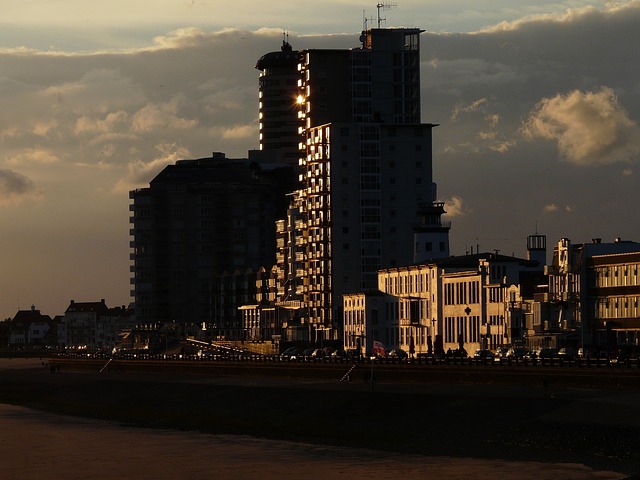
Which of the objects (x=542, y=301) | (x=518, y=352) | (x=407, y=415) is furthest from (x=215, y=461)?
(x=542, y=301)

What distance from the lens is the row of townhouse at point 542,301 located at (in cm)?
16075

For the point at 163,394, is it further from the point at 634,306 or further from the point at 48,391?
the point at 634,306

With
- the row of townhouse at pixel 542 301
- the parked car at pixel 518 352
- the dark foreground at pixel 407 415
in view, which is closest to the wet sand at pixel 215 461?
the dark foreground at pixel 407 415

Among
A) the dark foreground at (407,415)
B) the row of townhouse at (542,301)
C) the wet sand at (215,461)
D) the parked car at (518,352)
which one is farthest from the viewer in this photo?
the row of townhouse at (542,301)

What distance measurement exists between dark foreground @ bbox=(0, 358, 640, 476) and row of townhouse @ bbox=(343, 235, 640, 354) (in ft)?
120

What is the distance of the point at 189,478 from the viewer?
235 ft

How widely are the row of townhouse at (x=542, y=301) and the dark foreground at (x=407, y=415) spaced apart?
3649 cm

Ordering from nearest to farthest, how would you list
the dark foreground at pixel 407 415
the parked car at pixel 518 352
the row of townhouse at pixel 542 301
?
the dark foreground at pixel 407 415, the parked car at pixel 518 352, the row of townhouse at pixel 542 301

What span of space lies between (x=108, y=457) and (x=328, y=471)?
604 inches

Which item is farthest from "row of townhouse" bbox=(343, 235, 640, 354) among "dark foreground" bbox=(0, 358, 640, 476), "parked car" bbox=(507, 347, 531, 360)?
"dark foreground" bbox=(0, 358, 640, 476)

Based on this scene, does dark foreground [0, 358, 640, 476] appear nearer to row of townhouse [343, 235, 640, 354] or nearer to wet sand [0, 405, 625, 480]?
wet sand [0, 405, 625, 480]

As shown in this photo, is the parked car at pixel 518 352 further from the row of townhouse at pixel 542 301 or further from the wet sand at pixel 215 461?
the wet sand at pixel 215 461

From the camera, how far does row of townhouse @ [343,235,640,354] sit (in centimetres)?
16075

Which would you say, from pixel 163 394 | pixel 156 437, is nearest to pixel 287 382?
pixel 163 394
